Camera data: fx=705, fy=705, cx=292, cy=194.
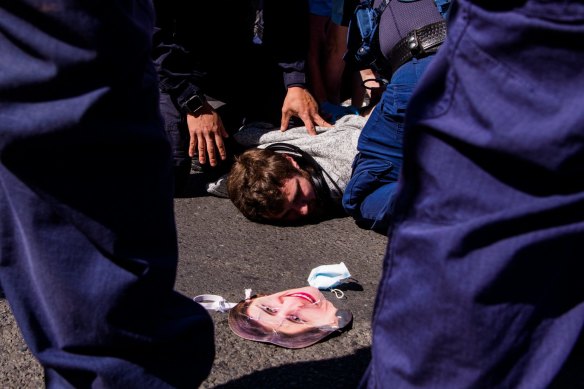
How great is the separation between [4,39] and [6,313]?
109 centimetres

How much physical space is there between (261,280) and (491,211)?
1350mm

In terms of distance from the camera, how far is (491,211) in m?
0.99

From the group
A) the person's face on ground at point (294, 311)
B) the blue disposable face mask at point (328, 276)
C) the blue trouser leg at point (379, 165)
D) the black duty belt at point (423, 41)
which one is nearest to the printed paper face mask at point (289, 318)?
the person's face on ground at point (294, 311)

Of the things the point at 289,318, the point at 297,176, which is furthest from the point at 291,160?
the point at 289,318

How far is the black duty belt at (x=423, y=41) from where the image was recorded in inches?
99.3

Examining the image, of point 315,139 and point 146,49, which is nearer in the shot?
point 146,49

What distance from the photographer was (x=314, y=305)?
6.51ft

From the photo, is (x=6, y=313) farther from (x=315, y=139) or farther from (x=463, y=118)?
(x=315, y=139)

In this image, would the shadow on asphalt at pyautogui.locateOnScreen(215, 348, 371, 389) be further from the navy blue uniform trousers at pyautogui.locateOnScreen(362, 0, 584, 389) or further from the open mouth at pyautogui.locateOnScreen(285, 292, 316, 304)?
the navy blue uniform trousers at pyautogui.locateOnScreen(362, 0, 584, 389)

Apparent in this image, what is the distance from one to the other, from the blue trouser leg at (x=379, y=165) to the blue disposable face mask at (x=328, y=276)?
0.50 m

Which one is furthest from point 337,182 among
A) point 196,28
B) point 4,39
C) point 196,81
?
point 4,39

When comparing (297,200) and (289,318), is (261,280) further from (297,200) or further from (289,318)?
(297,200)

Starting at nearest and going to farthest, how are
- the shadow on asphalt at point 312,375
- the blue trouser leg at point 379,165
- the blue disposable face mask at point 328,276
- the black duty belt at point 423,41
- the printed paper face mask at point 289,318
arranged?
the shadow on asphalt at point 312,375 < the printed paper face mask at point 289,318 < the blue disposable face mask at point 328,276 < the black duty belt at point 423,41 < the blue trouser leg at point 379,165

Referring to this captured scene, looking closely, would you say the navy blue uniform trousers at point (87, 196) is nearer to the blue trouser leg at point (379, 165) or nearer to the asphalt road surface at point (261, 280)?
the asphalt road surface at point (261, 280)
